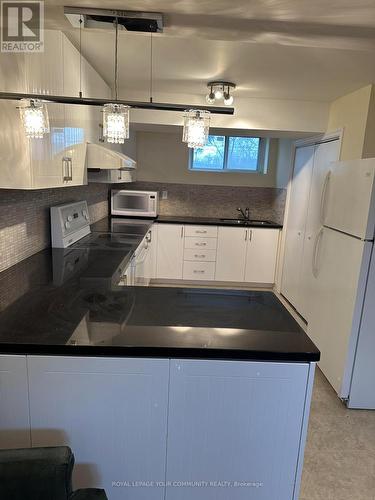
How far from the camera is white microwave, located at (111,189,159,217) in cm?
437

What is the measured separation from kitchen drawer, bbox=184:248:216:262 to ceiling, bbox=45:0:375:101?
1.97 meters

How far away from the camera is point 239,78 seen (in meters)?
2.78

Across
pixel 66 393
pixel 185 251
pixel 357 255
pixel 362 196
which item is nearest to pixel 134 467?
pixel 66 393

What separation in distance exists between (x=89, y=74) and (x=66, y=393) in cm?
226

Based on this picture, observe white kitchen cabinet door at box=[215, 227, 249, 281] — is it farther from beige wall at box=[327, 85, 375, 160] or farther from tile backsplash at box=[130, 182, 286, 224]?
beige wall at box=[327, 85, 375, 160]

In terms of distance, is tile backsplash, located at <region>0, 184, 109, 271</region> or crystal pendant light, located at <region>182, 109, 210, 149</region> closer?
crystal pendant light, located at <region>182, 109, 210, 149</region>

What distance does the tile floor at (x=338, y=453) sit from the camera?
1681 millimetres

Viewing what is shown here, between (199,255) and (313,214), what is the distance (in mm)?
1592

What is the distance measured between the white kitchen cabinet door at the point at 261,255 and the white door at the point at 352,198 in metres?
1.77

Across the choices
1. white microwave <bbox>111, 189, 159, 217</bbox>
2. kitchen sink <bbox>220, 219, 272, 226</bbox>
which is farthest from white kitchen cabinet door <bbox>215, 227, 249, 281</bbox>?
white microwave <bbox>111, 189, 159, 217</bbox>

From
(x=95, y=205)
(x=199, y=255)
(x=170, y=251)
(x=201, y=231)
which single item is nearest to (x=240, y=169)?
(x=201, y=231)

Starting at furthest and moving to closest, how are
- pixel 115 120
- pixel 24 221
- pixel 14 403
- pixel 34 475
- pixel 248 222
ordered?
pixel 248 222
pixel 24 221
pixel 115 120
pixel 14 403
pixel 34 475

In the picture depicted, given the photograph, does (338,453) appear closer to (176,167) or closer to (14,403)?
(14,403)

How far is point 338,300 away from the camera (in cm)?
239
